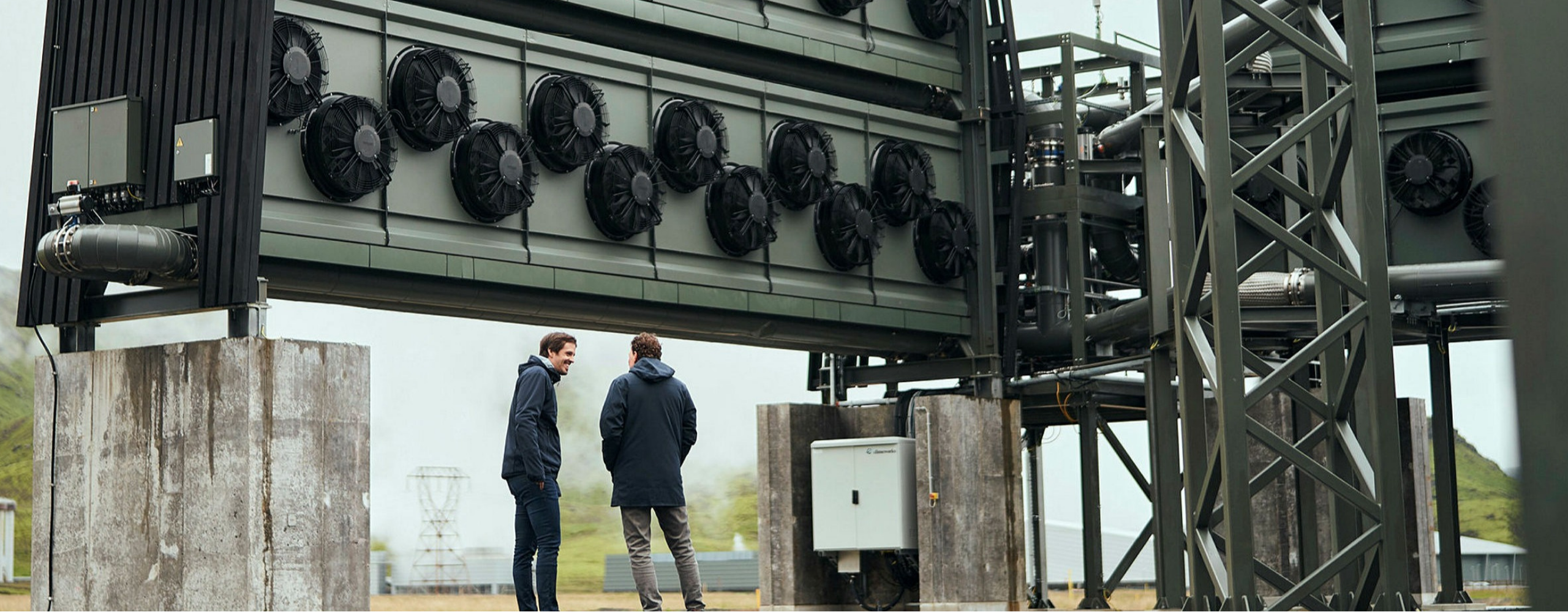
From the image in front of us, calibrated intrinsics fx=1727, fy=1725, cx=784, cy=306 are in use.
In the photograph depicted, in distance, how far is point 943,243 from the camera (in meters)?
23.4

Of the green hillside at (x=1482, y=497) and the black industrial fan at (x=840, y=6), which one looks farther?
the green hillside at (x=1482, y=497)

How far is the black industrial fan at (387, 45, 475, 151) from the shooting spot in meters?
17.2

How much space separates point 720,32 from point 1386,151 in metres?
8.05

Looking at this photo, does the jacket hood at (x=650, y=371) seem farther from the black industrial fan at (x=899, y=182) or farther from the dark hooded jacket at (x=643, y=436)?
the black industrial fan at (x=899, y=182)

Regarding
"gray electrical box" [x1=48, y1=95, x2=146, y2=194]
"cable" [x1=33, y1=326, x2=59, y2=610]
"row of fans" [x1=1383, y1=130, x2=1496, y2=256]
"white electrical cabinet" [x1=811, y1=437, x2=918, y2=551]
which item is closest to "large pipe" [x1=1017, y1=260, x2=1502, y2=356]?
"row of fans" [x1=1383, y1=130, x2=1496, y2=256]

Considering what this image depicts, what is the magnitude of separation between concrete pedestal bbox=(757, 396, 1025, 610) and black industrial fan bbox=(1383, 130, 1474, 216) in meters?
5.98

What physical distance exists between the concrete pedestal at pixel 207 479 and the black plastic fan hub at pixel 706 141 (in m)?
5.79

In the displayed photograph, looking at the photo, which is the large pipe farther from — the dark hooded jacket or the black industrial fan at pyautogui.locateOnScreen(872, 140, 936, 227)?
the dark hooded jacket

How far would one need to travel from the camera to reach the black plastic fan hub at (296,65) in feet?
52.6

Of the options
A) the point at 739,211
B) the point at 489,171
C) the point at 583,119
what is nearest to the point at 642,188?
the point at 583,119

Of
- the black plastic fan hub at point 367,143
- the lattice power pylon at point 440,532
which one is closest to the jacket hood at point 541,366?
the black plastic fan hub at point 367,143

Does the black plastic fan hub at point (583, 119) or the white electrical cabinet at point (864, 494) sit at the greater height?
the black plastic fan hub at point (583, 119)

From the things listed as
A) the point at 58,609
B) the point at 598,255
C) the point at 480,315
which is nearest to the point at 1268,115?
the point at 598,255

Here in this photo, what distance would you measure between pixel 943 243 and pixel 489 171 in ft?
25.0
